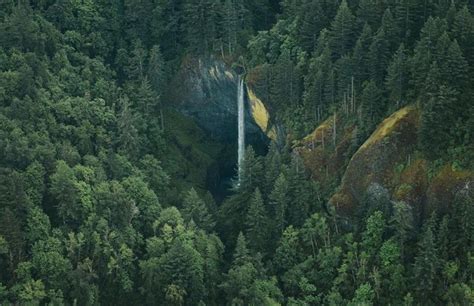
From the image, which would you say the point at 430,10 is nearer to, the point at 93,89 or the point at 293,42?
the point at 293,42

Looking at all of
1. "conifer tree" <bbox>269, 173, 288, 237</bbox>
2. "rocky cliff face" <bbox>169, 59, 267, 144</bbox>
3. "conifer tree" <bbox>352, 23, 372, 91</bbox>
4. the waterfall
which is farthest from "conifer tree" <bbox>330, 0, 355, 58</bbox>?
"rocky cliff face" <bbox>169, 59, 267, 144</bbox>

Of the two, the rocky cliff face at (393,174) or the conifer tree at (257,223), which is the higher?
the rocky cliff face at (393,174)

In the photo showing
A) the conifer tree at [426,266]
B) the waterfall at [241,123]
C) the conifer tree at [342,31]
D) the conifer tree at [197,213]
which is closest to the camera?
the conifer tree at [426,266]

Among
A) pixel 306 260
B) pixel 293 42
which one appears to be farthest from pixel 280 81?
pixel 306 260

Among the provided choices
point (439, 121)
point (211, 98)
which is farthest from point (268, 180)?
Result: point (211, 98)

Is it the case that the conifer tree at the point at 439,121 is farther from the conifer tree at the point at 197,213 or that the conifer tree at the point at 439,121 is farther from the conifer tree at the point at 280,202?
the conifer tree at the point at 197,213

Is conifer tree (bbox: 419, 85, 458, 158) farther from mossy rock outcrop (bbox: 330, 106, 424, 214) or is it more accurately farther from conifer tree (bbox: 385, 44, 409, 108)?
conifer tree (bbox: 385, 44, 409, 108)

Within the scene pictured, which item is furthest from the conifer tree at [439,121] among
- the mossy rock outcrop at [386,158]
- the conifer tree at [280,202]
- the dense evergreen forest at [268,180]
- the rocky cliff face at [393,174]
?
the conifer tree at [280,202]
